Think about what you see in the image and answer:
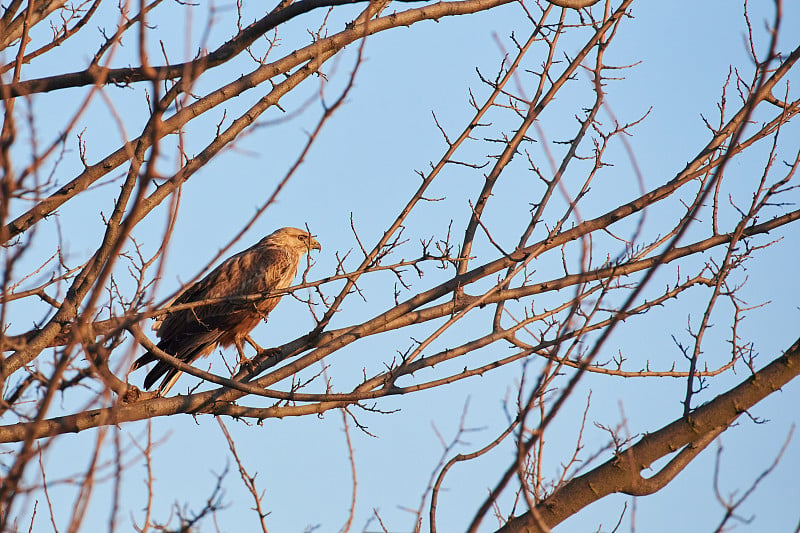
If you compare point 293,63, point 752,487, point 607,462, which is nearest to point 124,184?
point 293,63

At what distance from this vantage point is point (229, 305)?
7602 mm

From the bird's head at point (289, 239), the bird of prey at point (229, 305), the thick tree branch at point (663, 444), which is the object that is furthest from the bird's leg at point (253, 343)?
the thick tree branch at point (663, 444)

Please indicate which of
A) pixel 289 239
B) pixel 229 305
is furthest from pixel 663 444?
pixel 289 239

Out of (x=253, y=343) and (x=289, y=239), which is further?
(x=289, y=239)

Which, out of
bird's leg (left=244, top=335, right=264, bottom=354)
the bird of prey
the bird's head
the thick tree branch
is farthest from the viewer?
the bird's head

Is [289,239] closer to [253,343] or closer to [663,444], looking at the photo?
[253,343]

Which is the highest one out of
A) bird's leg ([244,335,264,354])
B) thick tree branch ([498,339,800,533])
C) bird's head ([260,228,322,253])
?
bird's head ([260,228,322,253])

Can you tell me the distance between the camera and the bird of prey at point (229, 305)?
7477 mm

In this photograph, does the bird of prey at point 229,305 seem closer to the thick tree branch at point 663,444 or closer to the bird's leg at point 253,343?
the bird's leg at point 253,343

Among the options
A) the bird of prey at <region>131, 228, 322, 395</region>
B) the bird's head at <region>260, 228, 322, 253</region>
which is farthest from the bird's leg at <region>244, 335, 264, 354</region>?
the bird's head at <region>260, 228, 322, 253</region>

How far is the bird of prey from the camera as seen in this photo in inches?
294

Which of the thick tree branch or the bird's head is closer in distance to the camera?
the thick tree branch

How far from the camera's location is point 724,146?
5145 mm

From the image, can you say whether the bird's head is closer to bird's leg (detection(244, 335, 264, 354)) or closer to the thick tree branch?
bird's leg (detection(244, 335, 264, 354))
